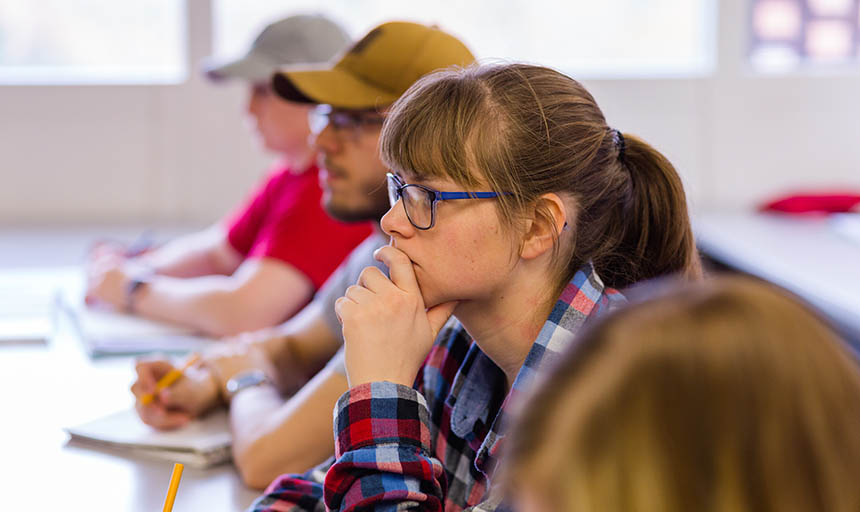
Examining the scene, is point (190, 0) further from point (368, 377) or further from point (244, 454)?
point (368, 377)

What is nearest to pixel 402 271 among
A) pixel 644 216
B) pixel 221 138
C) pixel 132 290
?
pixel 644 216

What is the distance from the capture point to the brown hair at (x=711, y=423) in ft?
1.62

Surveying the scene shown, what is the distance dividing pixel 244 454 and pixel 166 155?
240 cm

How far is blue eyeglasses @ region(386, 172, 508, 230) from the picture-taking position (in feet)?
3.37

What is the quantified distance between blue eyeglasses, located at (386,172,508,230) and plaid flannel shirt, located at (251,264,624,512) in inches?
5.8

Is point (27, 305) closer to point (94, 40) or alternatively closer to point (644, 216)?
point (644, 216)

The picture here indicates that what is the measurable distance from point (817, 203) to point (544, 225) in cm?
276

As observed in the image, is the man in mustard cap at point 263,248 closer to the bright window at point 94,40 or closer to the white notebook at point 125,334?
the white notebook at point 125,334

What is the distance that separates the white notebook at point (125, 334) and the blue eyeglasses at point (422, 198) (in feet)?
3.03

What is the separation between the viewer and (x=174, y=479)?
1.02 meters

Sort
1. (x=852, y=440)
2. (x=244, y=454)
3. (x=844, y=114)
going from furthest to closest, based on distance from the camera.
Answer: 1. (x=844, y=114)
2. (x=244, y=454)
3. (x=852, y=440)

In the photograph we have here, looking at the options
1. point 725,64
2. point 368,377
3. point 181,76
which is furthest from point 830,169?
point 368,377

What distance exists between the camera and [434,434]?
1188mm

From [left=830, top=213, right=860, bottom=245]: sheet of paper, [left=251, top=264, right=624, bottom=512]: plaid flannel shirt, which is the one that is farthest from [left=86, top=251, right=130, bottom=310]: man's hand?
[left=830, top=213, right=860, bottom=245]: sheet of paper
